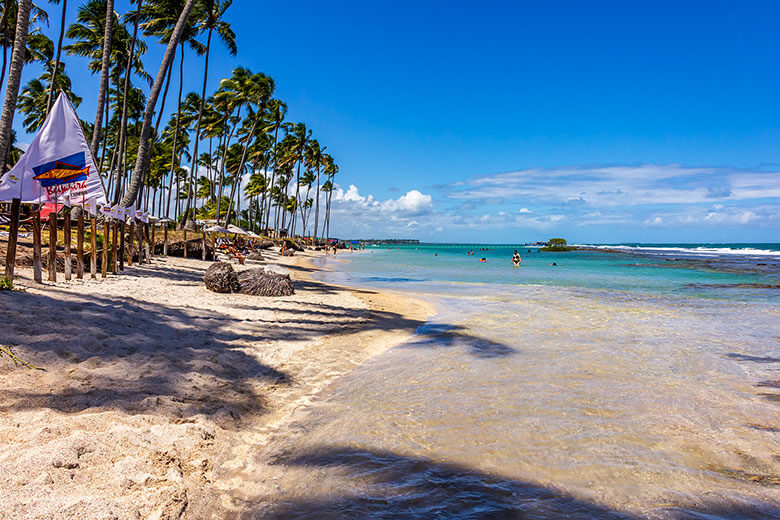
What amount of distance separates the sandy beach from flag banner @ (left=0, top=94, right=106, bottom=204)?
6.46 ft

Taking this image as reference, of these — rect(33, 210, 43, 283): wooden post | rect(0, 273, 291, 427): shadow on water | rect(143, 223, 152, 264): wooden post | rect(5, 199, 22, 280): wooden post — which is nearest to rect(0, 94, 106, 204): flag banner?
rect(5, 199, 22, 280): wooden post

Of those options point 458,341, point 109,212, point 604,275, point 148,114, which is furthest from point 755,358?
point 604,275

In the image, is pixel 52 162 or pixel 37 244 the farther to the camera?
pixel 37 244

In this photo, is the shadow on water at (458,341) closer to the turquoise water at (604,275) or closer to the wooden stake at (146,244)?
the turquoise water at (604,275)

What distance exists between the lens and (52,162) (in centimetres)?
867

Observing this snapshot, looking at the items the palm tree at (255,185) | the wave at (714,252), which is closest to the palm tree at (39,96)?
the palm tree at (255,185)

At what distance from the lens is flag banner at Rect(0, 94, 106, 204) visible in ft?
27.0

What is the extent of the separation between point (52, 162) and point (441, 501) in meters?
10.0

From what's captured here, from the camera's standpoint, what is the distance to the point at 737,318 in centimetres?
1289

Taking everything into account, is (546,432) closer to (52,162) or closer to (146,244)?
(52,162)

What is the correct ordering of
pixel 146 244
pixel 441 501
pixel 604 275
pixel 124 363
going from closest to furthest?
pixel 441 501 < pixel 124 363 < pixel 146 244 < pixel 604 275

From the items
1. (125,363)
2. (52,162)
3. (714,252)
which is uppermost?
(714,252)

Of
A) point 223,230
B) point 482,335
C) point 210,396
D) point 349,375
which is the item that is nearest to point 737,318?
point 482,335

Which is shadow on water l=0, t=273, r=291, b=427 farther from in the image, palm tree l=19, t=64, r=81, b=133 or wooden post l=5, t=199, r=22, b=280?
palm tree l=19, t=64, r=81, b=133
